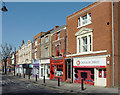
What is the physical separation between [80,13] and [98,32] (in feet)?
15.5

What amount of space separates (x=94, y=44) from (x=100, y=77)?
4070mm

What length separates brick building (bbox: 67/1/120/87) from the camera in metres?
18.5

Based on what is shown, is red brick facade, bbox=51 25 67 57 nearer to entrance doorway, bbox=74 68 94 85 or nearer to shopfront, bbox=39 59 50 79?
shopfront, bbox=39 59 50 79

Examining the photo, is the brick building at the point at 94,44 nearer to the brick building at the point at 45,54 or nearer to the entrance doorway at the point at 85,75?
the entrance doorway at the point at 85,75

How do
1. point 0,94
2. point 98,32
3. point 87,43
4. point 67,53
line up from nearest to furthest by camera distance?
point 0,94 → point 98,32 → point 87,43 → point 67,53

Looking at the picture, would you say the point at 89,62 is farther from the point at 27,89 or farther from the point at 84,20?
the point at 27,89

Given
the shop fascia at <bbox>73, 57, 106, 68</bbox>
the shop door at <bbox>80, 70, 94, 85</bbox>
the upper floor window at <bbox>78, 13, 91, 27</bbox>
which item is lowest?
the shop door at <bbox>80, 70, 94, 85</bbox>

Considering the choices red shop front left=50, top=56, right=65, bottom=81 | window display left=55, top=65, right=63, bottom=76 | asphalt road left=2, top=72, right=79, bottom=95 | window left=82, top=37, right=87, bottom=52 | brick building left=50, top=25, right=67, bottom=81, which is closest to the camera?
asphalt road left=2, top=72, right=79, bottom=95

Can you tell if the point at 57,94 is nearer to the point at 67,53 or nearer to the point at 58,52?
the point at 67,53

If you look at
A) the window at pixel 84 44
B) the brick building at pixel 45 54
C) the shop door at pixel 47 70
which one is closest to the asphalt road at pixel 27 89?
the window at pixel 84 44

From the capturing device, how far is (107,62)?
18031mm

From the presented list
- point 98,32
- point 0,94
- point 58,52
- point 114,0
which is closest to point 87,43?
point 98,32

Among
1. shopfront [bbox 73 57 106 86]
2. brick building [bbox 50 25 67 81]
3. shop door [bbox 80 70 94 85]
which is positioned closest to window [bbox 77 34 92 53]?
shopfront [bbox 73 57 106 86]

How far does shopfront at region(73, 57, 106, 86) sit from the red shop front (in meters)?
3.29
